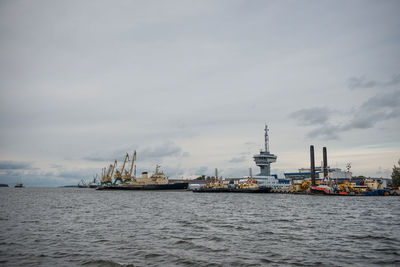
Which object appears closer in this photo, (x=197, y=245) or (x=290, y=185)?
(x=197, y=245)

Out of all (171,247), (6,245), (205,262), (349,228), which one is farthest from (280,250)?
(6,245)

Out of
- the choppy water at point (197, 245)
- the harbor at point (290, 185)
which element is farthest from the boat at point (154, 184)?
the choppy water at point (197, 245)

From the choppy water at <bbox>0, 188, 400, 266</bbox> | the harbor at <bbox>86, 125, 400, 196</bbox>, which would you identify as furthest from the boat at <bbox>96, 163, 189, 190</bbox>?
the choppy water at <bbox>0, 188, 400, 266</bbox>

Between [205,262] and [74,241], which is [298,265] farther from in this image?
[74,241]

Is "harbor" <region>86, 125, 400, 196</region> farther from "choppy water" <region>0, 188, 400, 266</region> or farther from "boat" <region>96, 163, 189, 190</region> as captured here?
"choppy water" <region>0, 188, 400, 266</region>

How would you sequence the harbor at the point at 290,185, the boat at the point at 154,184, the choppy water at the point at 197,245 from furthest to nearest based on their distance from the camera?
the boat at the point at 154,184 < the harbor at the point at 290,185 < the choppy water at the point at 197,245

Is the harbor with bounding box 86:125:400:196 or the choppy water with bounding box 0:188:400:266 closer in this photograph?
the choppy water with bounding box 0:188:400:266

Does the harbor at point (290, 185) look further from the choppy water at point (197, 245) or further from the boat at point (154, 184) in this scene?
the choppy water at point (197, 245)

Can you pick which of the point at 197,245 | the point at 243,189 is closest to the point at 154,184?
the point at 243,189

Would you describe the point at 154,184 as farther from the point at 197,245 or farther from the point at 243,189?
the point at 197,245

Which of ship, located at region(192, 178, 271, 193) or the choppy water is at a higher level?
A: the choppy water

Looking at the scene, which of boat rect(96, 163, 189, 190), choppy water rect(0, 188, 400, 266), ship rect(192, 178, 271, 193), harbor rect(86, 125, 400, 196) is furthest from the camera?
boat rect(96, 163, 189, 190)

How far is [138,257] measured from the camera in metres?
15.8

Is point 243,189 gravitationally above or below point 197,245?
below
